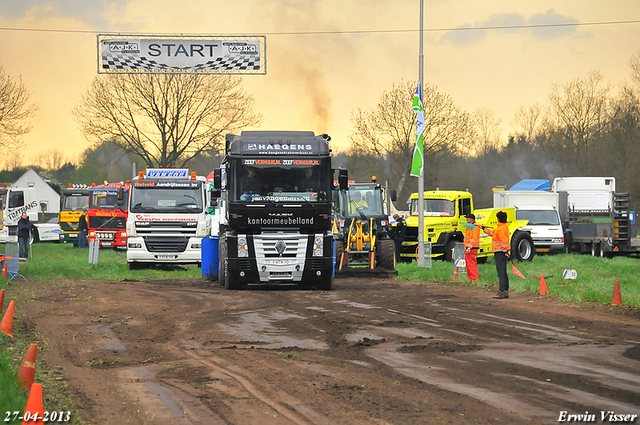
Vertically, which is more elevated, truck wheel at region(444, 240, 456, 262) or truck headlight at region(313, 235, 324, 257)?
truck headlight at region(313, 235, 324, 257)

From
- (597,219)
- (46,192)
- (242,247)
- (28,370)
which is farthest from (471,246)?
(46,192)

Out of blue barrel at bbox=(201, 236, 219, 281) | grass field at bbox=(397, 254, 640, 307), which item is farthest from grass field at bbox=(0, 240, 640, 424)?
blue barrel at bbox=(201, 236, 219, 281)

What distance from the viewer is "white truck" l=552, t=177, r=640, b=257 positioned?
1212 inches

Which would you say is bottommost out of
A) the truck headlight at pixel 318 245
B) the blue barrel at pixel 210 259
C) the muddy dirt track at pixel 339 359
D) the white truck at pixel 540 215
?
the muddy dirt track at pixel 339 359

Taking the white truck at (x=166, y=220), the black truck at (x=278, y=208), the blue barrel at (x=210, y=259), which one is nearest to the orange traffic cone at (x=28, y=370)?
the black truck at (x=278, y=208)

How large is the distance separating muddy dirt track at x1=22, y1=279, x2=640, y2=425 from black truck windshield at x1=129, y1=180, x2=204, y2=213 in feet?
24.1

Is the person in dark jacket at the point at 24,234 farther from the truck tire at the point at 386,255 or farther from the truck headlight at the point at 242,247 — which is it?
the truck headlight at the point at 242,247

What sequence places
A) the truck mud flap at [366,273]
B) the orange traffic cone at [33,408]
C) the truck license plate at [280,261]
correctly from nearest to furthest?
the orange traffic cone at [33,408], the truck license plate at [280,261], the truck mud flap at [366,273]

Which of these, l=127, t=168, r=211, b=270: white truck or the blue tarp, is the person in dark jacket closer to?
l=127, t=168, r=211, b=270: white truck

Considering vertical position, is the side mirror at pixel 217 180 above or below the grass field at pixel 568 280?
above

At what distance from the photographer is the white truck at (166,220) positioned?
23.2 metres

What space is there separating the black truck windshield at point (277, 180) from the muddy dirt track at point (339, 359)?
244 cm

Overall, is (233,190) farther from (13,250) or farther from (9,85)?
(9,85)

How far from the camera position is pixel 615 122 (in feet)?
187
